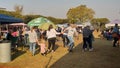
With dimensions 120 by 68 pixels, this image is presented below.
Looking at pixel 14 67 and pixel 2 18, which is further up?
pixel 2 18

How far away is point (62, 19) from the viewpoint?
290 ft

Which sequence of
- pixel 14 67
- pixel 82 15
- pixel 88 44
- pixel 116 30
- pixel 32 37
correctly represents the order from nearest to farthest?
pixel 14 67 < pixel 32 37 < pixel 88 44 < pixel 116 30 < pixel 82 15

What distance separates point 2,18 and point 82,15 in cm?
7221

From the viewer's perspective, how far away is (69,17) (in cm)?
8988

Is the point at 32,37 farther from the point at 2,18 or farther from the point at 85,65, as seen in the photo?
the point at 85,65

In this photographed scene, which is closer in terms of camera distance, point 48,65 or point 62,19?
point 48,65

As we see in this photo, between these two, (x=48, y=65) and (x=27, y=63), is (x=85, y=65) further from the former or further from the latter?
(x=27, y=63)

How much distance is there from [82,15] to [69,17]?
506 centimetres

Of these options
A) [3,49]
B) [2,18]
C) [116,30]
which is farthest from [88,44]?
[3,49]

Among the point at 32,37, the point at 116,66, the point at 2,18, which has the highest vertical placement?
the point at 2,18

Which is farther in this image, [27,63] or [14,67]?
[27,63]

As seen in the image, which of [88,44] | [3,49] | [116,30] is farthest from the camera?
[116,30]

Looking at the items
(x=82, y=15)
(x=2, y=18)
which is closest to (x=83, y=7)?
(x=82, y=15)

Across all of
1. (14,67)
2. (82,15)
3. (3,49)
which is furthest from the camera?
(82,15)
